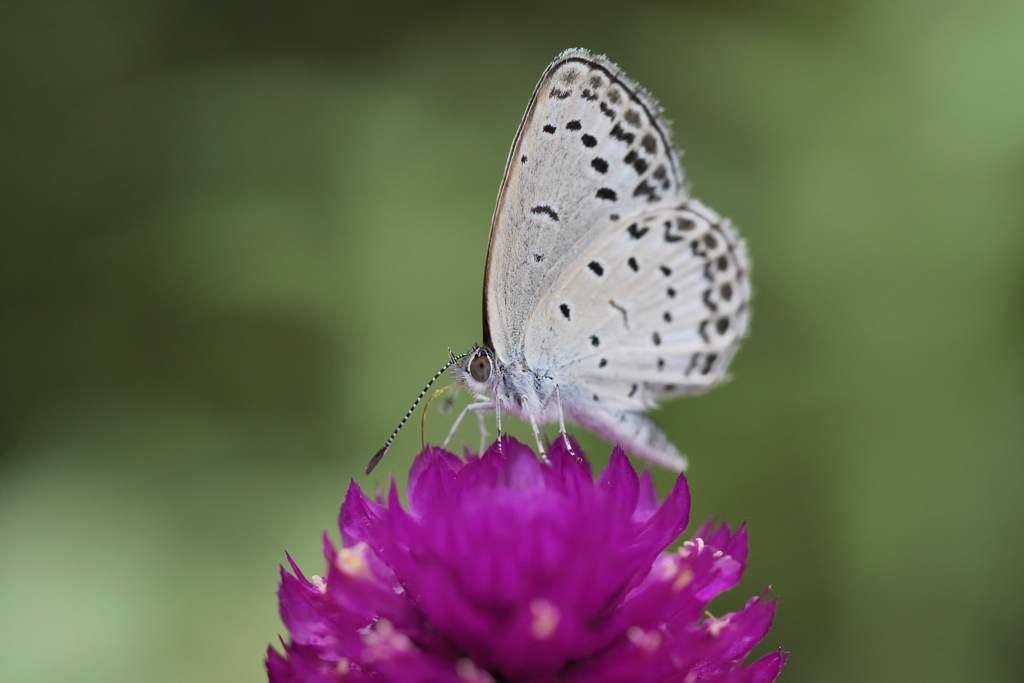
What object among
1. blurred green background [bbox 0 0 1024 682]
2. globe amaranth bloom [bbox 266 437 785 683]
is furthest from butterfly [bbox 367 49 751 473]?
blurred green background [bbox 0 0 1024 682]

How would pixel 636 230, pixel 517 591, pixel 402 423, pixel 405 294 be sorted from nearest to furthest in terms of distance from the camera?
pixel 517 591 → pixel 402 423 → pixel 636 230 → pixel 405 294

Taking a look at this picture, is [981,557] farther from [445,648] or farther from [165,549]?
[165,549]

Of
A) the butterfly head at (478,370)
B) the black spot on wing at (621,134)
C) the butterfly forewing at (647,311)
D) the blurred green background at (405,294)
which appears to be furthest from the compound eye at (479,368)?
the blurred green background at (405,294)

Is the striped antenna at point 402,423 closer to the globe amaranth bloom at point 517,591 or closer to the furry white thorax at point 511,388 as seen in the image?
the furry white thorax at point 511,388

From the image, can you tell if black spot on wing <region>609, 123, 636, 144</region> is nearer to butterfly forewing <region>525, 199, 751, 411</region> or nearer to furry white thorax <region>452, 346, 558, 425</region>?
butterfly forewing <region>525, 199, 751, 411</region>

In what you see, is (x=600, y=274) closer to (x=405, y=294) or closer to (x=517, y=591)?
(x=517, y=591)

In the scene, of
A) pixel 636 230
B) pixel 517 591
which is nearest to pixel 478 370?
pixel 636 230
